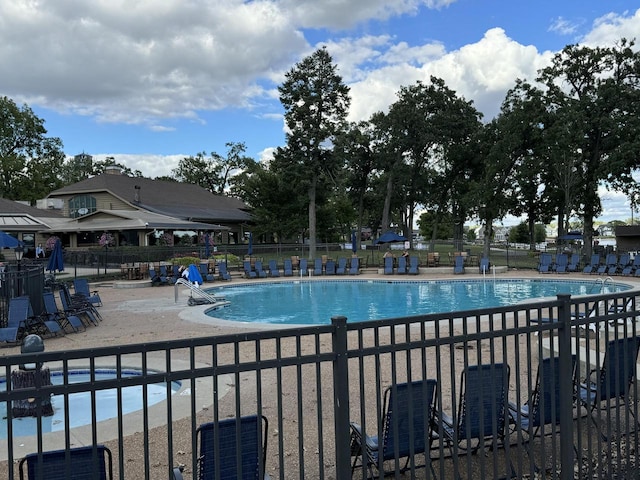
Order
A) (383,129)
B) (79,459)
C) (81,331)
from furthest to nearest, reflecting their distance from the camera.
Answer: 1. (383,129)
2. (81,331)
3. (79,459)

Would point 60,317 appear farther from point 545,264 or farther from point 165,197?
point 165,197

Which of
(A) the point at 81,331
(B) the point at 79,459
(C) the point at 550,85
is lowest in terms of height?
(A) the point at 81,331

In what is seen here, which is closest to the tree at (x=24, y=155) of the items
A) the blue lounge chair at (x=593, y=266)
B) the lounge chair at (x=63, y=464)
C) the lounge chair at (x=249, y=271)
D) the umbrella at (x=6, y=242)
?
the lounge chair at (x=249, y=271)

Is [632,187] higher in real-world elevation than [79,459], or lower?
higher

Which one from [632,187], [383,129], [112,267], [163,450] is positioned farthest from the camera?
[383,129]

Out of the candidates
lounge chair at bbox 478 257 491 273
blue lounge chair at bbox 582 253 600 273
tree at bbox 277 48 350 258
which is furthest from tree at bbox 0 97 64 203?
blue lounge chair at bbox 582 253 600 273

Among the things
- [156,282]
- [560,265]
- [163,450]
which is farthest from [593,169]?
[163,450]

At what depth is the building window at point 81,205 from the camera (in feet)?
143

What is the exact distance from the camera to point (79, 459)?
2.75 metres

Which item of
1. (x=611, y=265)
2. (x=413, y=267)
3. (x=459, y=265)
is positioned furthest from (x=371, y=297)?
(x=611, y=265)

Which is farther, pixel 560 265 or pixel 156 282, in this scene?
pixel 560 265

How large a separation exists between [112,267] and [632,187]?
3260 cm

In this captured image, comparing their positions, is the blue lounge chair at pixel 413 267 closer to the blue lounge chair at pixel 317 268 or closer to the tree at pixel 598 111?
the blue lounge chair at pixel 317 268

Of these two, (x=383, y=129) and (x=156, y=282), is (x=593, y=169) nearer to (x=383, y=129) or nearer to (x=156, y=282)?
(x=383, y=129)
